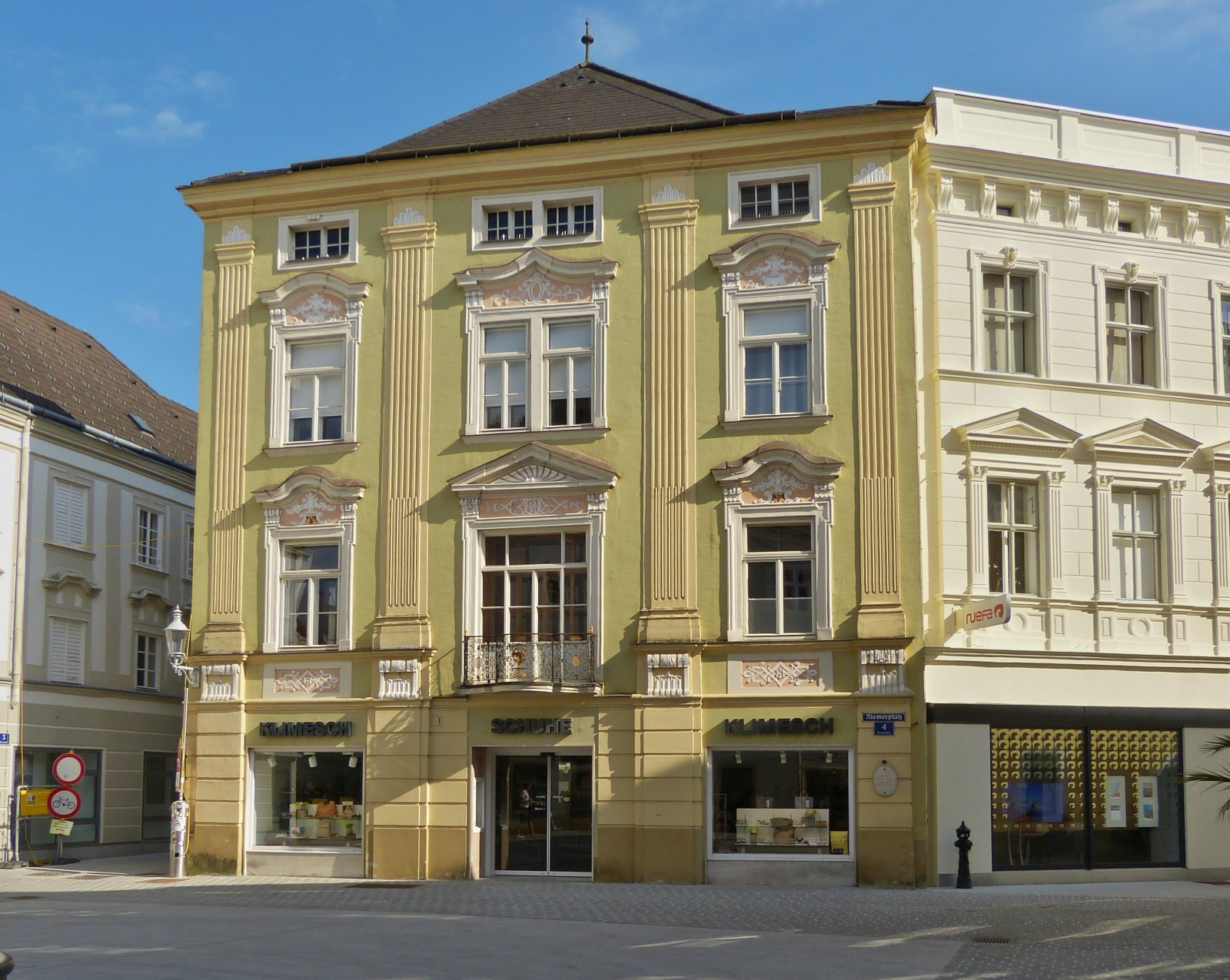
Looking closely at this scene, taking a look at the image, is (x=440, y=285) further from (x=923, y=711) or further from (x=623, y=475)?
(x=923, y=711)

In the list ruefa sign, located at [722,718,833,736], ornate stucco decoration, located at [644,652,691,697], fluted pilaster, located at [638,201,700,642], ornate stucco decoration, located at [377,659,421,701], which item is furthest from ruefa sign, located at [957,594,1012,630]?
ornate stucco decoration, located at [377,659,421,701]

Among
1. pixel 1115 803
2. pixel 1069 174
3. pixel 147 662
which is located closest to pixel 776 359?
pixel 1069 174

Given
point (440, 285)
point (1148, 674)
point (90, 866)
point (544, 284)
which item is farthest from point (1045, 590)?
point (90, 866)

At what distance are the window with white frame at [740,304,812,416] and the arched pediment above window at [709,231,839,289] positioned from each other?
0.45 meters

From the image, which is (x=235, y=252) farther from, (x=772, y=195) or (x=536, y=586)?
(x=772, y=195)

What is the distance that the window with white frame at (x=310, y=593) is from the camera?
26.3 metres

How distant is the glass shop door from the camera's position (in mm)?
24828

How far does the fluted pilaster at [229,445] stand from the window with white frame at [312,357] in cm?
62

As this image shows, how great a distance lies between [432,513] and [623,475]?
342 cm

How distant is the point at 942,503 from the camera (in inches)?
947

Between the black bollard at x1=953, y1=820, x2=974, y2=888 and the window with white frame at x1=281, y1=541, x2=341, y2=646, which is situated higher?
the window with white frame at x1=281, y1=541, x2=341, y2=646

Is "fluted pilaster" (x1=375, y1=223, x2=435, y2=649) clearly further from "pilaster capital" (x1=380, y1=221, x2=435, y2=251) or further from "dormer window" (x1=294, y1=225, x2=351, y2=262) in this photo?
"dormer window" (x1=294, y1=225, x2=351, y2=262)

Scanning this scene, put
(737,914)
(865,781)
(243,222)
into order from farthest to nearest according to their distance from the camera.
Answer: (243,222), (865,781), (737,914)

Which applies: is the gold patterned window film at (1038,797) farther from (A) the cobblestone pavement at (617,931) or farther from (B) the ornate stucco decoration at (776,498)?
(B) the ornate stucco decoration at (776,498)
